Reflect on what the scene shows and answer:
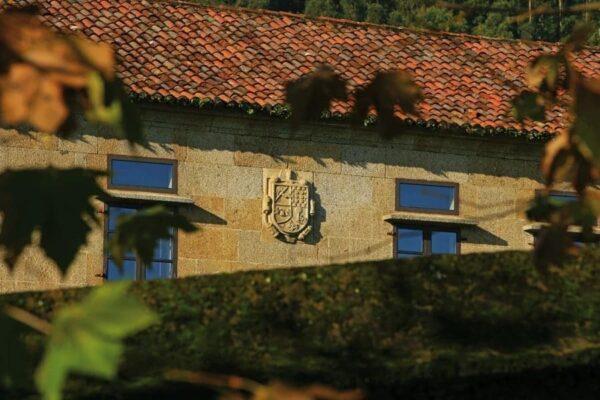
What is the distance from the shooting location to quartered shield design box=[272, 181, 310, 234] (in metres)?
18.8

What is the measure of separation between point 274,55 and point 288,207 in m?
2.24

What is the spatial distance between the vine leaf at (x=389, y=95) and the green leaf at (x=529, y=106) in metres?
0.66

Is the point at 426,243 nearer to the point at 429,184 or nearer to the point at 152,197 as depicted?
the point at 429,184

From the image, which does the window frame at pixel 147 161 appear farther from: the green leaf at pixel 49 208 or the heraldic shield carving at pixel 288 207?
the green leaf at pixel 49 208

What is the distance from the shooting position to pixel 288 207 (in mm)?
18969

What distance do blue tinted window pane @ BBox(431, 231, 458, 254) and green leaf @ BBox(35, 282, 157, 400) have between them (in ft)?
55.2

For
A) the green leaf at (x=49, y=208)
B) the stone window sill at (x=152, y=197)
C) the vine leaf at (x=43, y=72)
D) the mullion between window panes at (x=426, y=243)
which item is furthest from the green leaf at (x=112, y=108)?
the mullion between window panes at (x=426, y=243)

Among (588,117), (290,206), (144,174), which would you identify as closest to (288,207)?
(290,206)

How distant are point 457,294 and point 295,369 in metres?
1.53

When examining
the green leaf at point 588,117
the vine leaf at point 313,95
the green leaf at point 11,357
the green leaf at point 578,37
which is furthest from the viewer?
the green leaf at point 578,37

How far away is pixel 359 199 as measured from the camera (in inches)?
763

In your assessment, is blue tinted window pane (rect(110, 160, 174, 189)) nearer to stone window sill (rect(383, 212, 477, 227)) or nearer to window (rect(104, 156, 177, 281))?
window (rect(104, 156, 177, 281))

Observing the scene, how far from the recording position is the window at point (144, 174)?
1850 centimetres

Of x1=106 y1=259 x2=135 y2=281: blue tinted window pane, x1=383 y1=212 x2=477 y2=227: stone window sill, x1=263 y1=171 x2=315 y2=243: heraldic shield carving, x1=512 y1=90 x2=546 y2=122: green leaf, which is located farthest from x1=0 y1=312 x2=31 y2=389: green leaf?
x1=383 y1=212 x2=477 y2=227: stone window sill
